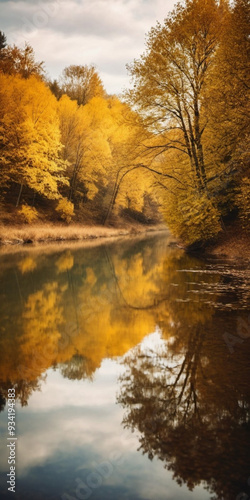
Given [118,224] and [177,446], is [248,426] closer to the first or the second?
[177,446]

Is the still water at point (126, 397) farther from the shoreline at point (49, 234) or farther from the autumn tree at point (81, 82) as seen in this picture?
the autumn tree at point (81, 82)

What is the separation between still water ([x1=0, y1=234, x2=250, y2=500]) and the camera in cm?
297

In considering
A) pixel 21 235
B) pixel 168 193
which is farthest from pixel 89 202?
pixel 168 193

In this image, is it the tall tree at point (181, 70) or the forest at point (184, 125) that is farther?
the tall tree at point (181, 70)

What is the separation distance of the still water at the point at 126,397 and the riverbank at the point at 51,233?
57.0 ft

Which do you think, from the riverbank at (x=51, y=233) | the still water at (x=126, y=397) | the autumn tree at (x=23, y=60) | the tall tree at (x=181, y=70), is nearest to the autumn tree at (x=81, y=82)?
the autumn tree at (x=23, y=60)

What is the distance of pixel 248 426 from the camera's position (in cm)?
374

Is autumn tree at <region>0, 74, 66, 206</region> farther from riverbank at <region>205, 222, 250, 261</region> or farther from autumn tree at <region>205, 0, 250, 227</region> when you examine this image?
autumn tree at <region>205, 0, 250, 227</region>

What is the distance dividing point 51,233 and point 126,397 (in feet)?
89.1

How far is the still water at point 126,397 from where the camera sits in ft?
9.75

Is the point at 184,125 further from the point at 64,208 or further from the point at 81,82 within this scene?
the point at 81,82

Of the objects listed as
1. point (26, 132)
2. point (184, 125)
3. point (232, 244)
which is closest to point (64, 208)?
point (26, 132)

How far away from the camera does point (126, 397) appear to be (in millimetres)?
4352

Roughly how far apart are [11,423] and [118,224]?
43469mm
